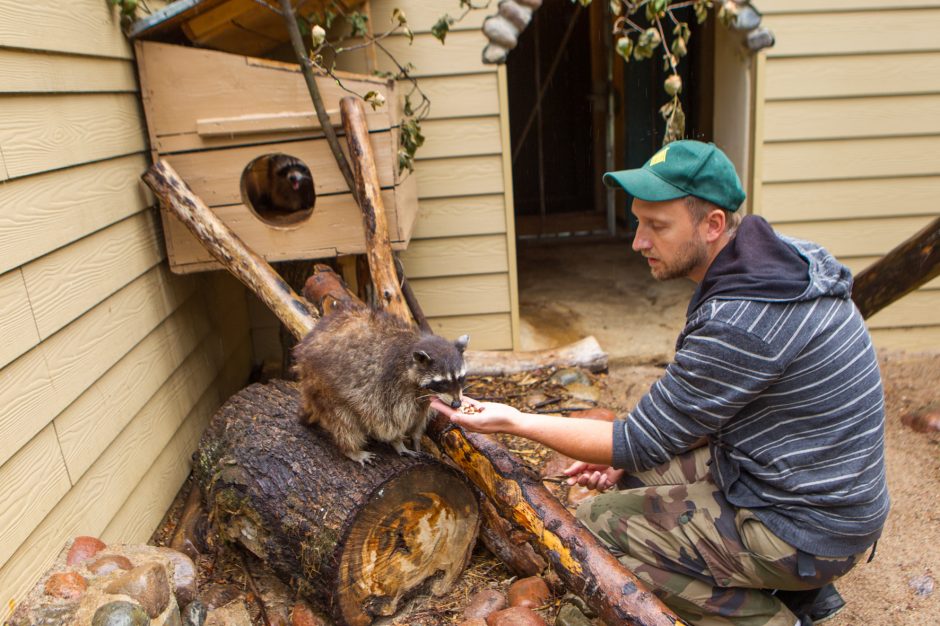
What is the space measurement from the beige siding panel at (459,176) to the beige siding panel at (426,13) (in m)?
0.92

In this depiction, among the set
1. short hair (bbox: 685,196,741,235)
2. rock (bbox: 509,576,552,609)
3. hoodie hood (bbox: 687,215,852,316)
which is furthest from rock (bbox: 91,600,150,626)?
short hair (bbox: 685,196,741,235)

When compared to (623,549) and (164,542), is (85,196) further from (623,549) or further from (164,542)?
(623,549)

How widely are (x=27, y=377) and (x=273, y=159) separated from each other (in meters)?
2.96

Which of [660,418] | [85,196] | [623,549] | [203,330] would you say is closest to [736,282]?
[660,418]

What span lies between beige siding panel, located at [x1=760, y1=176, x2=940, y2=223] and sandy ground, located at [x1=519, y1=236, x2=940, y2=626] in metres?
1.16

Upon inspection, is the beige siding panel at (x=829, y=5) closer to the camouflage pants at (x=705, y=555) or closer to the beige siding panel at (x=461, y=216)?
the beige siding panel at (x=461, y=216)

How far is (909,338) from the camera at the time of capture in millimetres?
5398

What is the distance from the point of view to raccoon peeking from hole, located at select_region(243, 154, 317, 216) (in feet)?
16.8

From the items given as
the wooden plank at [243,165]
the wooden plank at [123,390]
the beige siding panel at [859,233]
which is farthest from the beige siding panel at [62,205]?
the beige siding panel at [859,233]

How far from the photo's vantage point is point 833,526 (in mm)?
2129

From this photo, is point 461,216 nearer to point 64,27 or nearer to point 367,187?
point 367,187

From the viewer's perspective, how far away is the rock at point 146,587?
228cm

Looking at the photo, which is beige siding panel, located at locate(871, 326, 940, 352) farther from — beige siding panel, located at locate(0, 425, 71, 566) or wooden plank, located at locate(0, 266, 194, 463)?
beige siding panel, located at locate(0, 425, 71, 566)

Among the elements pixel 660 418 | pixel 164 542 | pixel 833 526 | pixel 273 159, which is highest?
pixel 273 159
